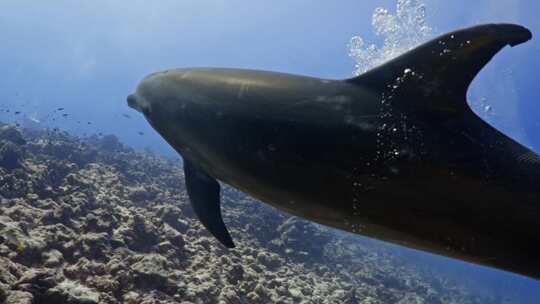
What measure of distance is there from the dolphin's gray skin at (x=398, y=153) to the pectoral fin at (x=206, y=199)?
32.1 inches

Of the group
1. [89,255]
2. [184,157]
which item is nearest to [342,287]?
[89,255]

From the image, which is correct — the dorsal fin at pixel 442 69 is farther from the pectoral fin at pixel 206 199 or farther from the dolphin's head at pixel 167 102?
the pectoral fin at pixel 206 199

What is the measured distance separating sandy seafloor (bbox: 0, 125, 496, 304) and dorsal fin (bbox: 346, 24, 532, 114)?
384cm

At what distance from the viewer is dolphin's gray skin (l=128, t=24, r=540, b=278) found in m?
2.36

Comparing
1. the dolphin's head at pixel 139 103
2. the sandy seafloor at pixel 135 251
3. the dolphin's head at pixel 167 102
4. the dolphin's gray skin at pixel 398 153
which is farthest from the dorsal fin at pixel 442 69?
the sandy seafloor at pixel 135 251

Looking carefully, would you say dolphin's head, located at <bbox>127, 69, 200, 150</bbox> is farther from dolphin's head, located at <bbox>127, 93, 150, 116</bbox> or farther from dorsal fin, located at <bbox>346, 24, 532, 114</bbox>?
dorsal fin, located at <bbox>346, 24, 532, 114</bbox>

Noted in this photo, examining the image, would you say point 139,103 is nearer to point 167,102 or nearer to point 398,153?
point 167,102

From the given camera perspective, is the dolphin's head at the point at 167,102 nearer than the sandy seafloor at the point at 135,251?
Yes

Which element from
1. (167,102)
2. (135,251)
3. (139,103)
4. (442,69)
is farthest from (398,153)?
(135,251)

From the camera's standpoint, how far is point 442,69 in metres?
2.78

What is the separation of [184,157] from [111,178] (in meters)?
11.1

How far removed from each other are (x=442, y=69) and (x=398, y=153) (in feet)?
2.38

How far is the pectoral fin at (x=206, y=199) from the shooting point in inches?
156

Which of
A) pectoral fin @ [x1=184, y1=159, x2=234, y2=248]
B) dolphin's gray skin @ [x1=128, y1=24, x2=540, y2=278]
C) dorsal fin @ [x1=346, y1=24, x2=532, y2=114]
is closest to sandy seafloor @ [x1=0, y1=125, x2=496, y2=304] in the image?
pectoral fin @ [x1=184, y1=159, x2=234, y2=248]
